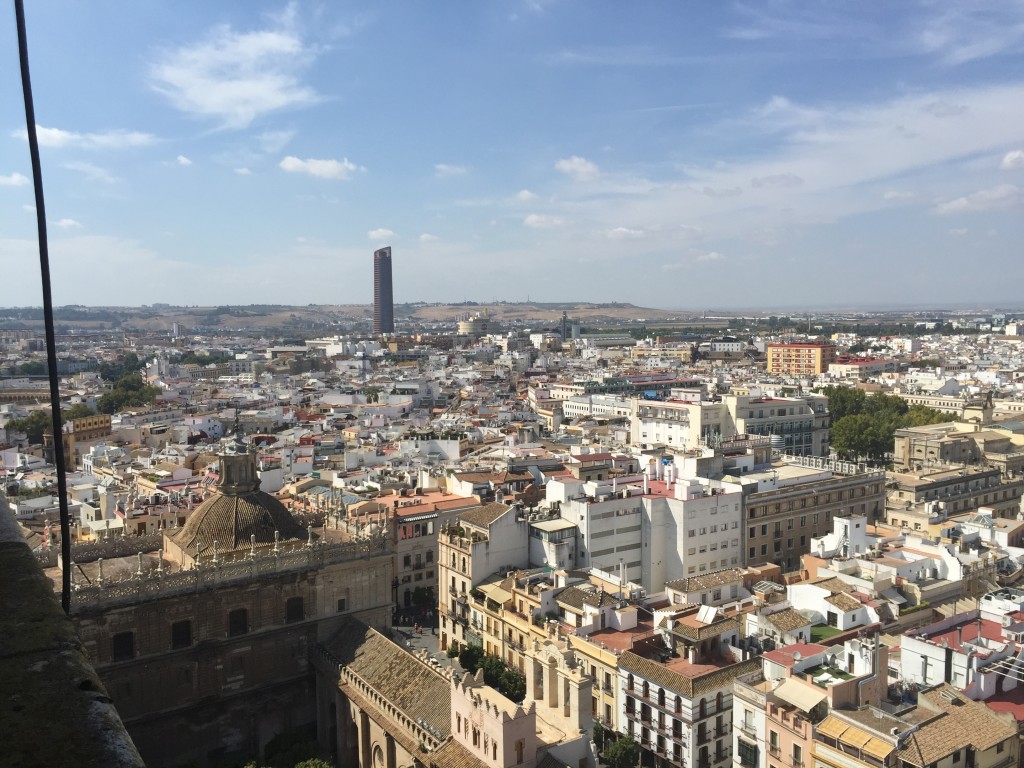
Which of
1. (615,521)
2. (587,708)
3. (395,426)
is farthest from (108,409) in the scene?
(587,708)

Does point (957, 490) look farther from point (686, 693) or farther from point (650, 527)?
point (686, 693)

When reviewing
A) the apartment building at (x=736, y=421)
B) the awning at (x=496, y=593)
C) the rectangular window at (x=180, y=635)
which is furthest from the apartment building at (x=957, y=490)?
the rectangular window at (x=180, y=635)

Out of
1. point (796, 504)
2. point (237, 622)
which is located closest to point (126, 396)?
point (237, 622)

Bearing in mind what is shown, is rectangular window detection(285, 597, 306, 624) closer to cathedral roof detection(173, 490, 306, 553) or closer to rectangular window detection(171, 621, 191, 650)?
cathedral roof detection(173, 490, 306, 553)

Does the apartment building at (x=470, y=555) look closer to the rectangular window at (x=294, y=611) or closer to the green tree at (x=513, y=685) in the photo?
the green tree at (x=513, y=685)

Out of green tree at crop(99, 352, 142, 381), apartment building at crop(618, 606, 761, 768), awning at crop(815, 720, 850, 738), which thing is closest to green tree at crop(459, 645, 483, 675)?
apartment building at crop(618, 606, 761, 768)
